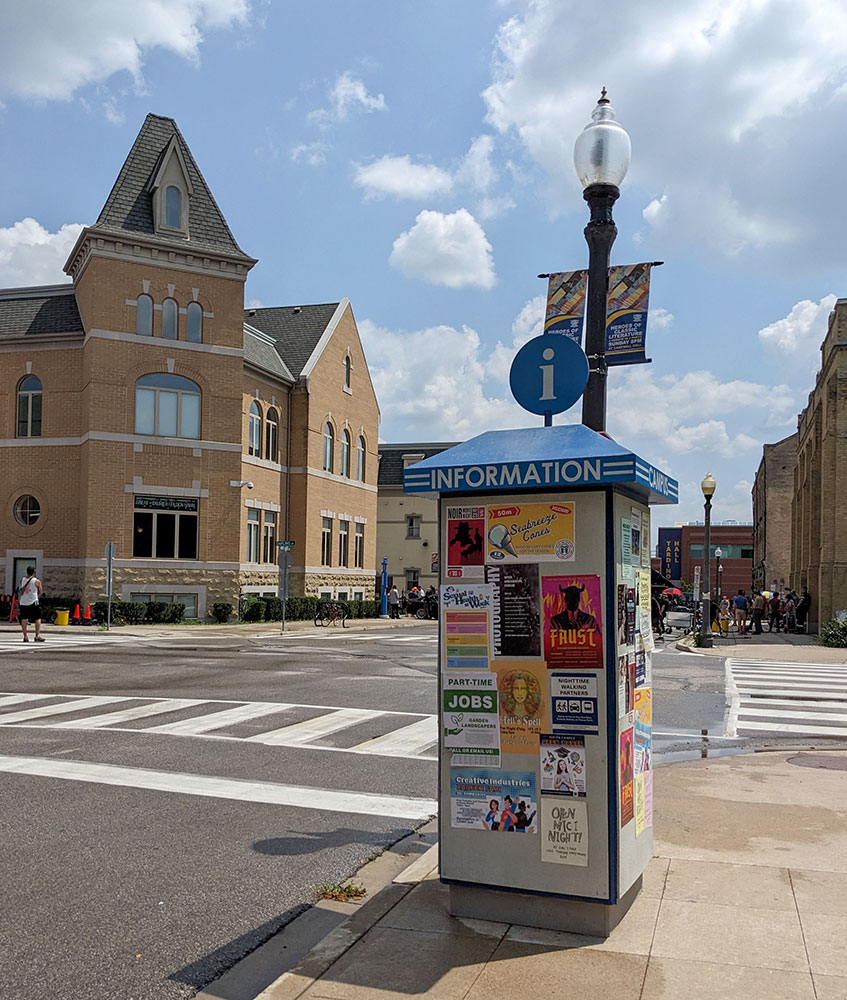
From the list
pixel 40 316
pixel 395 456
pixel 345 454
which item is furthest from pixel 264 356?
pixel 395 456

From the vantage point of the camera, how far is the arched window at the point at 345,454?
152 ft

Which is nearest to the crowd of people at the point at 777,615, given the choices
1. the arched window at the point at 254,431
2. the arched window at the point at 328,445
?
the arched window at the point at 328,445

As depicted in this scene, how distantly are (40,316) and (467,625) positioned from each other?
34695mm

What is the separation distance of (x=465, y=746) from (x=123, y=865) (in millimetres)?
2525

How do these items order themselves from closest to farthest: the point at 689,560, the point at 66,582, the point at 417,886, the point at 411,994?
the point at 411,994 < the point at 417,886 < the point at 66,582 < the point at 689,560

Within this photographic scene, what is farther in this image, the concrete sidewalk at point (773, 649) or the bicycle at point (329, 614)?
the bicycle at point (329, 614)

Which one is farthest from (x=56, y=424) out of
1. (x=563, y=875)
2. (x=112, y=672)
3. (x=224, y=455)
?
(x=563, y=875)

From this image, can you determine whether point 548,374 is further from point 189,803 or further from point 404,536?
point 404,536

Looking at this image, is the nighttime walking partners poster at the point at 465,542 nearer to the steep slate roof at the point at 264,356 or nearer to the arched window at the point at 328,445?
the steep slate roof at the point at 264,356

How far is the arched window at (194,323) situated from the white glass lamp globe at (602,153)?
98.8 ft

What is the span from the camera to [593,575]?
4.84m

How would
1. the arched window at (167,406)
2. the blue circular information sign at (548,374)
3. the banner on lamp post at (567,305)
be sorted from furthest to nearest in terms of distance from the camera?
the arched window at (167,406) < the banner on lamp post at (567,305) < the blue circular information sign at (548,374)

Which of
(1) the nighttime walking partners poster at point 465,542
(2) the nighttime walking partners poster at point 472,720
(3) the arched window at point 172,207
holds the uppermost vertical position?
(3) the arched window at point 172,207

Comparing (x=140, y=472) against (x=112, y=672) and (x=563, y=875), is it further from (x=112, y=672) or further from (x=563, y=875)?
(x=563, y=875)
